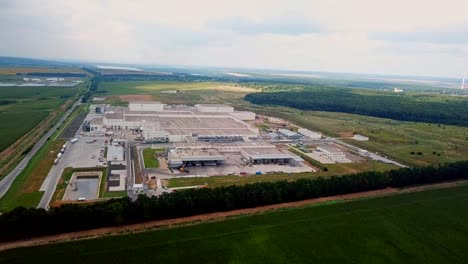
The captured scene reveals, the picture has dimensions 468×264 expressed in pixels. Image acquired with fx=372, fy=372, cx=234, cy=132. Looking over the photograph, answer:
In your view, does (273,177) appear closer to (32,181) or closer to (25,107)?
(32,181)

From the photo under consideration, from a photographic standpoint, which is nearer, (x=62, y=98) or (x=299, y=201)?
(x=299, y=201)

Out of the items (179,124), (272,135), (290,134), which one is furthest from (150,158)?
(290,134)

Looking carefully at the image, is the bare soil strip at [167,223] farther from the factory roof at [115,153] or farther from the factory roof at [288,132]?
the factory roof at [288,132]

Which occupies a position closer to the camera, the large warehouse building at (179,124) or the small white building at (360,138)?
the large warehouse building at (179,124)

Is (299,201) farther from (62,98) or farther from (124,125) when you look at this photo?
(62,98)

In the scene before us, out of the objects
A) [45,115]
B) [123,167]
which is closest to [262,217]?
[123,167]

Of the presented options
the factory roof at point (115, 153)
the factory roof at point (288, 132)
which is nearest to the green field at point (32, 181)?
the factory roof at point (115, 153)
